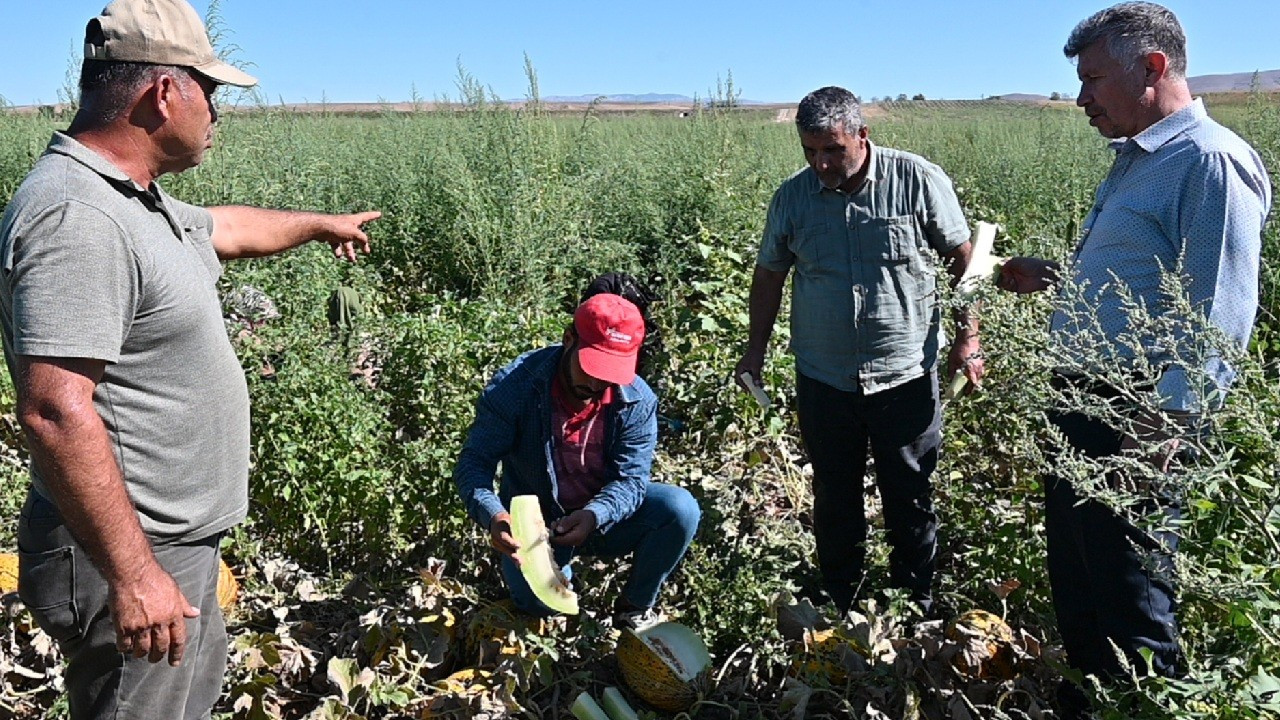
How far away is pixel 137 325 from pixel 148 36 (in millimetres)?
546

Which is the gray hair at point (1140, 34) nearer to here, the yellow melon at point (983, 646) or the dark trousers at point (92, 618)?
the yellow melon at point (983, 646)

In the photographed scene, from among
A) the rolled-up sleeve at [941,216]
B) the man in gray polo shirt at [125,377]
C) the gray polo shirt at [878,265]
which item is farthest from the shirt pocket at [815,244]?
the man in gray polo shirt at [125,377]

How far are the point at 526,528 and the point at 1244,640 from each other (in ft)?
5.67

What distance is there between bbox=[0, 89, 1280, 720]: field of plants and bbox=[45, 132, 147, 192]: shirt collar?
4.84 feet

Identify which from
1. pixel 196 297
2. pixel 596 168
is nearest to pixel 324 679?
pixel 196 297

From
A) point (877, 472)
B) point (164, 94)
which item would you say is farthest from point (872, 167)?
point (164, 94)

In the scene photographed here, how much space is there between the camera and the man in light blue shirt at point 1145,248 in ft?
7.37

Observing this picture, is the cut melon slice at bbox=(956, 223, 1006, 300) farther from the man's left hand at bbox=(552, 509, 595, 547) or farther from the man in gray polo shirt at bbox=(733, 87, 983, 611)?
the man's left hand at bbox=(552, 509, 595, 547)

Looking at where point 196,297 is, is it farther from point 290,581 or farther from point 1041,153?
point 1041,153

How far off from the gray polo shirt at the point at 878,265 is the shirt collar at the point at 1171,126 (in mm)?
898

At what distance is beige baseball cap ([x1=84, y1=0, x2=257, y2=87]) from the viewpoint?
2.02 m

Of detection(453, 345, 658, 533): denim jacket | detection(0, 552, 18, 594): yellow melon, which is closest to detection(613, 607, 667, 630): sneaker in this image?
detection(453, 345, 658, 533): denim jacket

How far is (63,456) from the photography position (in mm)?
1869

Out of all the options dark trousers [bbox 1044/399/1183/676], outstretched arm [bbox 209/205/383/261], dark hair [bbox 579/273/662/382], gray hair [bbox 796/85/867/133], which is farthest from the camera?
dark hair [bbox 579/273/662/382]
